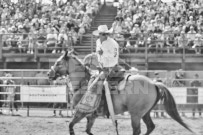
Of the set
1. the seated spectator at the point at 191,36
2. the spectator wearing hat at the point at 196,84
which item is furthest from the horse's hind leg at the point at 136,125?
the seated spectator at the point at 191,36

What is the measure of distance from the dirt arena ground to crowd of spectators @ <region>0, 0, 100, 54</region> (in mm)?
5119

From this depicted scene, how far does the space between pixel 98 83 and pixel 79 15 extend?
502 inches

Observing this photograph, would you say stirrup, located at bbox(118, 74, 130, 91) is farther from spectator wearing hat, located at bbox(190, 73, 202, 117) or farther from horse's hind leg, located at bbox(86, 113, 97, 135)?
spectator wearing hat, located at bbox(190, 73, 202, 117)

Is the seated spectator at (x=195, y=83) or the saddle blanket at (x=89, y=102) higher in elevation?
the saddle blanket at (x=89, y=102)

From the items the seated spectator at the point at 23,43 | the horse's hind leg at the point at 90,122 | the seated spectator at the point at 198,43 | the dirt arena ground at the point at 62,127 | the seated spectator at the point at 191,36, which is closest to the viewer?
the horse's hind leg at the point at 90,122

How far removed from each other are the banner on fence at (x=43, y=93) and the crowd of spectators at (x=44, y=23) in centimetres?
308

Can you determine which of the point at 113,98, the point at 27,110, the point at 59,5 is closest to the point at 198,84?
the point at 27,110

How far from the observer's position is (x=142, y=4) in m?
22.0

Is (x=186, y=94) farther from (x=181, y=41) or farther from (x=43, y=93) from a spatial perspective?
(x=43, y=93)

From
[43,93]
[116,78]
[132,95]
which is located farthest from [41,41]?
[132,95]

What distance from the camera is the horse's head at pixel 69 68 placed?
9.84m

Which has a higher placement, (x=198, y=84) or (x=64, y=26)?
(x=64, y=26)

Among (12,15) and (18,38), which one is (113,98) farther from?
(12,15)

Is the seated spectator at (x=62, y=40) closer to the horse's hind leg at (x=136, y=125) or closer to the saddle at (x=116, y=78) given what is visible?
the saddle at (x=116, y=78)
